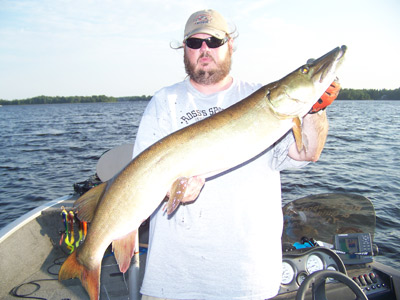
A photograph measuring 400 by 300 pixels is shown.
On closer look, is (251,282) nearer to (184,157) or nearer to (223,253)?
(223,253)

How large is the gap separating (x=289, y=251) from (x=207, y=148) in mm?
2617

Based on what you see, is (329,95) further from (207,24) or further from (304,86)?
(207,24)

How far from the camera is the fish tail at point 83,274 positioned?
2.45 m

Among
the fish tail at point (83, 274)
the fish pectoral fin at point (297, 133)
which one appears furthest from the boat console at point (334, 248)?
the fish tail at point (83, 274)

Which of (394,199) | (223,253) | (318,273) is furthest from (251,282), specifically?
(394,199)

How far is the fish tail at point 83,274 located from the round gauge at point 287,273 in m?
2.34

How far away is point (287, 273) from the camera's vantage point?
3.93 m

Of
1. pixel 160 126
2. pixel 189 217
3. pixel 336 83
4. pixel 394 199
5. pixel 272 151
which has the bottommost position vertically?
pixel 394 199

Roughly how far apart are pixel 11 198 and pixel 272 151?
12.2 meters

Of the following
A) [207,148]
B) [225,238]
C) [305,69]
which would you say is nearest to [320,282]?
[225,238]

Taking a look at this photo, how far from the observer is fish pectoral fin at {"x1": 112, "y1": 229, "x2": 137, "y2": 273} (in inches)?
96.2

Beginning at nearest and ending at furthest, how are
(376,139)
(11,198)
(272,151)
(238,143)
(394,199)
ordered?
(238,143), (272,151), (394,199), (11,198), (376,139)

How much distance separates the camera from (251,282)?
2475 mm

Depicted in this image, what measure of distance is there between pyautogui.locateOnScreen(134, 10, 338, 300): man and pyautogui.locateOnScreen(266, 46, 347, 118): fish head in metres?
0.16
